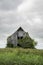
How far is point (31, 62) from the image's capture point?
17625 mm

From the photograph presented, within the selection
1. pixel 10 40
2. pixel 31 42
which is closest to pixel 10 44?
pixel 10 40

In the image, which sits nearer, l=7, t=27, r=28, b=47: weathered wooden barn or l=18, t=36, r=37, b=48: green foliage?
l=18, t=36, r=37, b=48: green foliage

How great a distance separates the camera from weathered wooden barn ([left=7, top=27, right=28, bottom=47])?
59.1 meters

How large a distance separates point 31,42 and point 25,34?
3.55m

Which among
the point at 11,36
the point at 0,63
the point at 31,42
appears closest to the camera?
the point at 0,63

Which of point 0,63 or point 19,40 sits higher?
point 19,40

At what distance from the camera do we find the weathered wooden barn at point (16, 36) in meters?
59.1

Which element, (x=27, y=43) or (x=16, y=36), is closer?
(x=27, y=43)

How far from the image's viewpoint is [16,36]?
200 ft

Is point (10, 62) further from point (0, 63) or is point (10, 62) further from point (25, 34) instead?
point (25, 34)

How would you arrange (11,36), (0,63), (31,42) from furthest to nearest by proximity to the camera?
(11,36)
(31,42)
(0,63)

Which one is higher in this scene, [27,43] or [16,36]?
[16,36]

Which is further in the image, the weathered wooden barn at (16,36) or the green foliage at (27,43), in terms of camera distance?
the weathered wooden barn at (16,36)

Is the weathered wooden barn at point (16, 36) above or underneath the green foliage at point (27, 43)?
above
